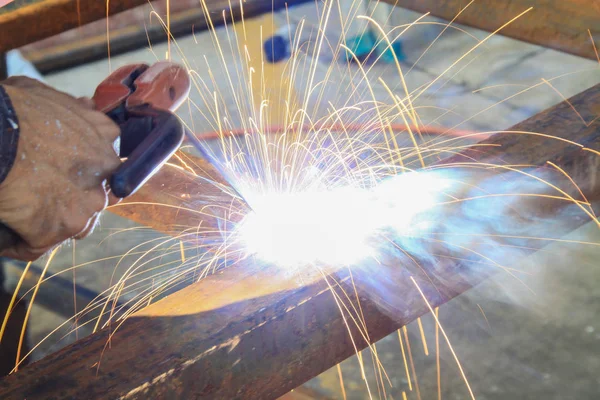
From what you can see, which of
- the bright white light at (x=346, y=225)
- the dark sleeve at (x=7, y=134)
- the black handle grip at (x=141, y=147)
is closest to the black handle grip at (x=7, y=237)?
the black handle grip at (x=141, y=147)

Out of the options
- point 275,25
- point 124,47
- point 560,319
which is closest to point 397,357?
point 560,319

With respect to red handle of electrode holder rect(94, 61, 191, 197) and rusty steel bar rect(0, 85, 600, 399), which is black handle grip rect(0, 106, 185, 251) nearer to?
→ red handle of electrode holder rect(94, 61, 191, 197)

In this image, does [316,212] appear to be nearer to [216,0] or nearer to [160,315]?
[160,315]

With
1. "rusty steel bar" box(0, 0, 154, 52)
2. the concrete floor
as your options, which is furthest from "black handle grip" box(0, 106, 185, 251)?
the concrete floor

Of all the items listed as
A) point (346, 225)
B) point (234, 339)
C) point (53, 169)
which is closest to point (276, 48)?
point (346, 225)

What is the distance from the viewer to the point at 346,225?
1.45 metres

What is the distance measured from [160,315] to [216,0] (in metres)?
3.81

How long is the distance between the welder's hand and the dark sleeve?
11 mm

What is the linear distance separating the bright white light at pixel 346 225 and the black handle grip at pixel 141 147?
298mm

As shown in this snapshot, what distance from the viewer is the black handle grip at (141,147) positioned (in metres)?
1.10

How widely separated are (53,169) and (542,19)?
1.81m

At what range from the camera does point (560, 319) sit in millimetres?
2320

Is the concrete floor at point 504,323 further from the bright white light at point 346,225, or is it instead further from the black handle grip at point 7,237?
the black handle grip at point 7,237

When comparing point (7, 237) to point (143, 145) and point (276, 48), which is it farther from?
point (276, 48)
